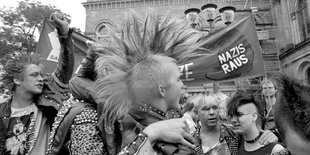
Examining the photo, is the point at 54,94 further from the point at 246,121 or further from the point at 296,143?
the point at 296,143

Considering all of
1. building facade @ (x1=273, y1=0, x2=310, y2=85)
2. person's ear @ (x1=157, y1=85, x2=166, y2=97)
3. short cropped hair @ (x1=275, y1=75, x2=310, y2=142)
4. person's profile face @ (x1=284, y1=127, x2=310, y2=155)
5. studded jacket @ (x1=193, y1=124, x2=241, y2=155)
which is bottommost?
studded jacket @ (x1=193, y1=124, x2=241, y2=155)

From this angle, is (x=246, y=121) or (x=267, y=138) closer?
(x=267, y=138)

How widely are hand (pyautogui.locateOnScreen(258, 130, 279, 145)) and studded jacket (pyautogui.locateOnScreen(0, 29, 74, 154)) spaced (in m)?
1.92

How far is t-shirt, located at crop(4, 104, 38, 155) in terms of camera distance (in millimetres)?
2781

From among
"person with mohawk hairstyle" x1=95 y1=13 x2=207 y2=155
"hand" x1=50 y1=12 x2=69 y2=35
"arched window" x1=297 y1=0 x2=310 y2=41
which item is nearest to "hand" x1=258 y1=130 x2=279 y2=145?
"person with mohawk hairstyle" x1=95 y1=13 x2=207 y2=155

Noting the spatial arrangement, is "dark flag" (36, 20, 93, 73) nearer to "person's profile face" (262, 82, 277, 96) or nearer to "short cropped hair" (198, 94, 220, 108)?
"short cropped hair" (198, 94, 220, 108)

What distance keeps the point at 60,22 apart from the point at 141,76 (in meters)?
1.28

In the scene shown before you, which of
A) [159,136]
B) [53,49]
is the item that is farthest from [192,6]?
[159,136]

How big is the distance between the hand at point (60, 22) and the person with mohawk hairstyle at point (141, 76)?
1008 millimetres

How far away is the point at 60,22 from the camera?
249 cm

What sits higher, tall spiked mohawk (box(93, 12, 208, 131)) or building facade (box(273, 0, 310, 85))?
building facade (box(273, 0, 310, 85))

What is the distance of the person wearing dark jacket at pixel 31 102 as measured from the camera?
9.18 ft

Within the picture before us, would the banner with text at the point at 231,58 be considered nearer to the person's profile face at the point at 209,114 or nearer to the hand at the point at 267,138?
the person's profile face at the point at 209,114

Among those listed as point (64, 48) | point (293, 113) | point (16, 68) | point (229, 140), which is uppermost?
point (64, 48)
